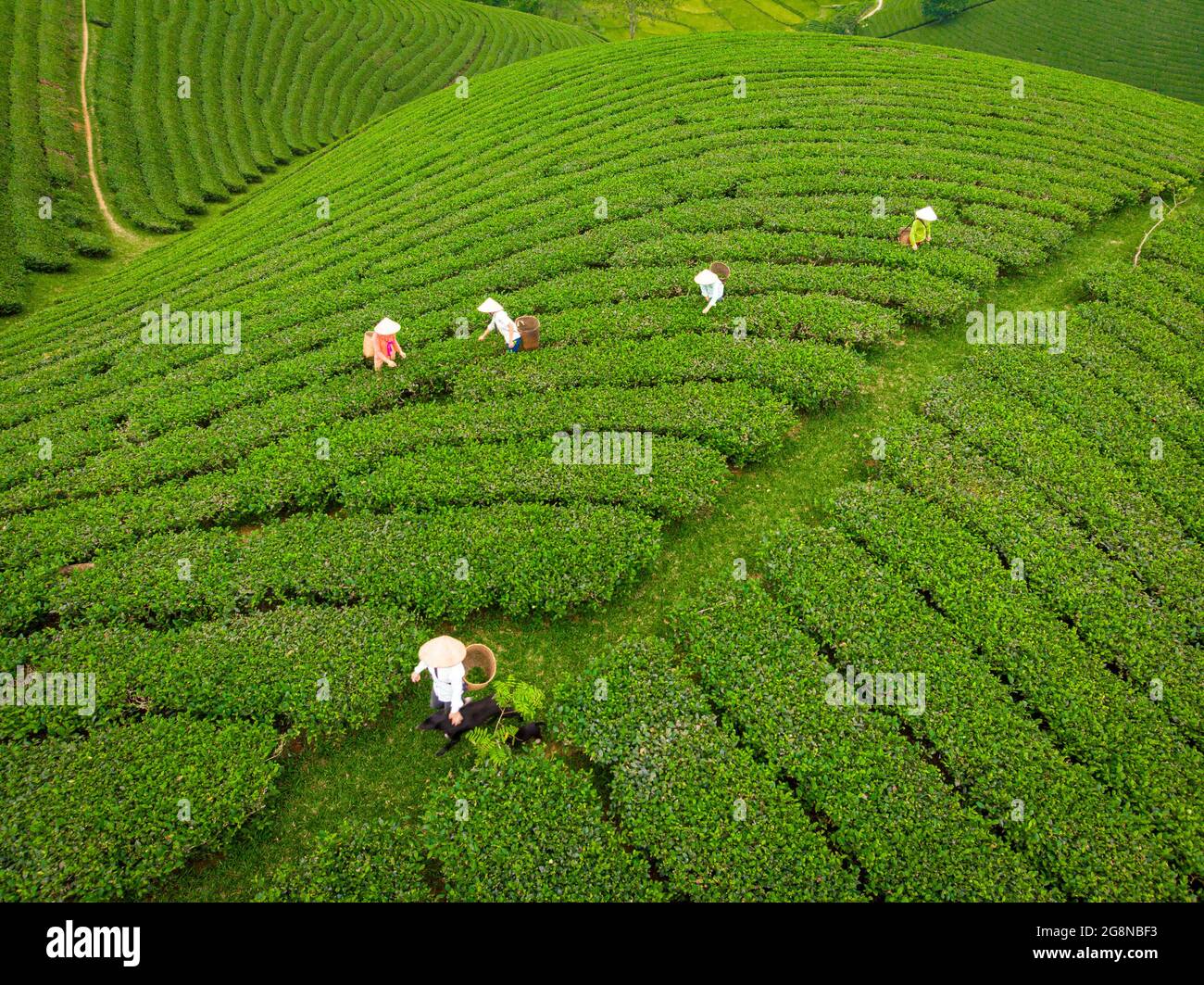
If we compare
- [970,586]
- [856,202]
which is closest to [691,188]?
[856,202]

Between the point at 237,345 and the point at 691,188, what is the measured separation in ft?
47.3

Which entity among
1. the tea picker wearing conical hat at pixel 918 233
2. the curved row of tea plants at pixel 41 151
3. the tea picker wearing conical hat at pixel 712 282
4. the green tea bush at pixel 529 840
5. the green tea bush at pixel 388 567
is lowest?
the green tea bush at pixel 529 840

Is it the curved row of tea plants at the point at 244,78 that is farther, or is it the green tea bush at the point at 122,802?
the curved row of tea plants at the point at 244,78

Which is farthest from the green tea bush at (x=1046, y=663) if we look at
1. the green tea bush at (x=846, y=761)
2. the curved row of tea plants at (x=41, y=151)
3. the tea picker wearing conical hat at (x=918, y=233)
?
the curved row of tea plants at (x=41, y=151)

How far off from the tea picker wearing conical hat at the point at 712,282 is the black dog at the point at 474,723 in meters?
10.4

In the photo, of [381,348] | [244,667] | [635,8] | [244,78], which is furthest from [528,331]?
[635,8]

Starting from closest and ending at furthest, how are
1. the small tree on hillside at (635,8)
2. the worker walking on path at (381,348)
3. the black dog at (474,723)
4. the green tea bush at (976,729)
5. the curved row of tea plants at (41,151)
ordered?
the green tea bush at (976,729) < the black dog at (474,723) < the worker walking on path at (381,348) < the curved row of tea plants at (41,151) < the small tree on hillside at (635,8)

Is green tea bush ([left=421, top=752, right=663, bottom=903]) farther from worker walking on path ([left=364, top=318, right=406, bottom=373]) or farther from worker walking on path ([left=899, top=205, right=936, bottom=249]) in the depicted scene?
worker walking on path ([left=899, top=205, right=936, bottom=249])

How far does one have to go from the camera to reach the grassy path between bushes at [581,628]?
8.06 meters

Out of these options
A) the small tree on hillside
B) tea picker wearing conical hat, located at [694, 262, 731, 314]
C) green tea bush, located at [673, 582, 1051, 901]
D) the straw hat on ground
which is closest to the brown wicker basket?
the straw hat on ground

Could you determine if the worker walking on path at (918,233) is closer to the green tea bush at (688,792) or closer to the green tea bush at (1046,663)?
the green tea bush at (1046,663)

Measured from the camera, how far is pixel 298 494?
11836mm

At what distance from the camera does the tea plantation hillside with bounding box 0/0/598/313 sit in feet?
89.4
